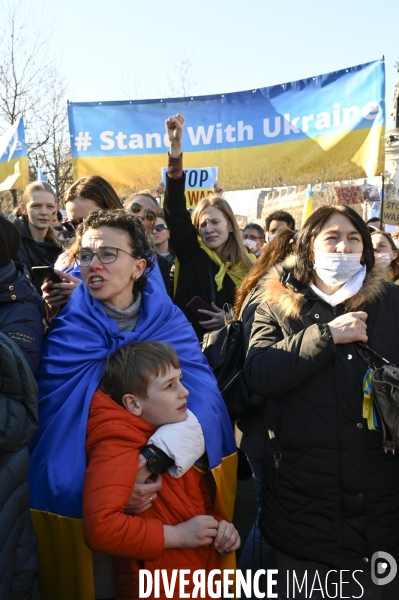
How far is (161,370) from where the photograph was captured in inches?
86.4

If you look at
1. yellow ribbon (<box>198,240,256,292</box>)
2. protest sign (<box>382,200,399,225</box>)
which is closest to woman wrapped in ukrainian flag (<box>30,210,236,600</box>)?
yellow ribbon (<box>198,240,256,292</box>)

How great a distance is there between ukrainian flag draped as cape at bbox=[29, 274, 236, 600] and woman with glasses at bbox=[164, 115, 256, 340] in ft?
Answer: 4.79

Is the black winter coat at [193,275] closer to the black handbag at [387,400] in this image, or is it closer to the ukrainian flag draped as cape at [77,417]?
the ukrainian flag draped as cape at [77,417]

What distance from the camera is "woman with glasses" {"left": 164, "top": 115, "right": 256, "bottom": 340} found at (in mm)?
4062

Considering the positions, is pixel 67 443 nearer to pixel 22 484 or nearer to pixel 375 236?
pixel 22 484

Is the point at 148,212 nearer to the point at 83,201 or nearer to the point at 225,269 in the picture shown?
the point at 225,269

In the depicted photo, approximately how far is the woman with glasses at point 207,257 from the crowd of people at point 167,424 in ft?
4.60

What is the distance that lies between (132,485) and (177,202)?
2284mm

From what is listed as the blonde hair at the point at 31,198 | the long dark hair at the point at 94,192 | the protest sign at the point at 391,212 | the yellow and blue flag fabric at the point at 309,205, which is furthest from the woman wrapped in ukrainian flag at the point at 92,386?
the protest sign at the point at 391,212

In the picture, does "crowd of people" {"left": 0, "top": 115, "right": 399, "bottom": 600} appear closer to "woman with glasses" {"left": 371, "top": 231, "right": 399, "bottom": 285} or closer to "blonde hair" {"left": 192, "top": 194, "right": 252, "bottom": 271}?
"blonde hair" {"left": 192, "top": 194, "right": 252, "bottom": 271}

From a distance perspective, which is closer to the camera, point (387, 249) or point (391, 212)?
point (387, 249)

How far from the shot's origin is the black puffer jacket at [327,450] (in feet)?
7.52

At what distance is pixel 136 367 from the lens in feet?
7.17

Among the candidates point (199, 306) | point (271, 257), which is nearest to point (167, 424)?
point (271, 257)
